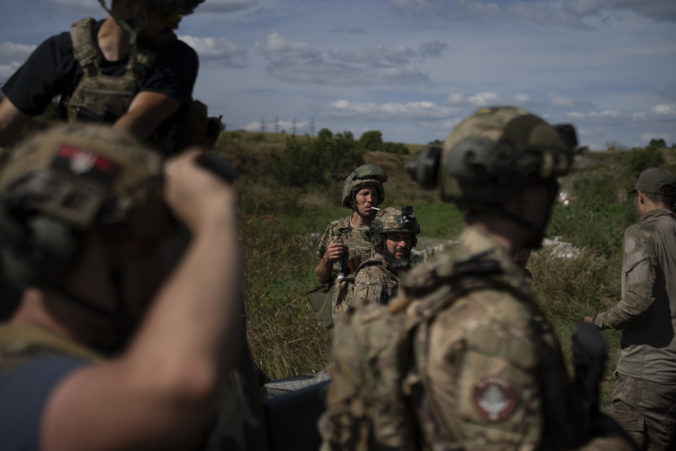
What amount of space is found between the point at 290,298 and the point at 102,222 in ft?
23.7

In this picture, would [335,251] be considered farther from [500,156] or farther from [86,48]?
[500,156]

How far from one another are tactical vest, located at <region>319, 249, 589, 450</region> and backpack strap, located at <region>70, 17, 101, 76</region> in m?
1.69

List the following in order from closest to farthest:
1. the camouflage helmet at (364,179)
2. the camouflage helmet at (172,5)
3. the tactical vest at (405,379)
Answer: the tactical vest at (405,379) < the camouflage helmet at (172,5) < the camouflage helmet at (364,179)

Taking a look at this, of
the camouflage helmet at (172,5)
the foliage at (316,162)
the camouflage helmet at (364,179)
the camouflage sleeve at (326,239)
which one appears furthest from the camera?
the foliage at (316,162)

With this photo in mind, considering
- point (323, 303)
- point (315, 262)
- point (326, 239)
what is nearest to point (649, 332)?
point (323, 303)

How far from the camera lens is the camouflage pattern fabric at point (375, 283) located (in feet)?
17.6

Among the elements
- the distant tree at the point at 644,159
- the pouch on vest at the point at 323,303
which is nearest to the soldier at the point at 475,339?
the pouch on vest at the point at 323,303

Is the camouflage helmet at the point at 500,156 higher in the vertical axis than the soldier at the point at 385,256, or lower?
higher

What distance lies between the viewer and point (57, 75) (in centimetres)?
276

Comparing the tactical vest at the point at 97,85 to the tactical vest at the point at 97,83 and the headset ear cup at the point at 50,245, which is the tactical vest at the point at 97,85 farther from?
the headset ear cup at the point at 50,245

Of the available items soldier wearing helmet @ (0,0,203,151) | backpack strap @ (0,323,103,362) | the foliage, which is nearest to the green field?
soldier wearing helmet @ (0,0,203,151)

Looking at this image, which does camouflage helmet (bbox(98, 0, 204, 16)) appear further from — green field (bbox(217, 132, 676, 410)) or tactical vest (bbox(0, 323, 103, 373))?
tactical vest (bbox(0, 323, 103, 373))

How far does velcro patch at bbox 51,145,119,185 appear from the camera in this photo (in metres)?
1.40

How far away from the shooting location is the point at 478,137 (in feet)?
7.46
